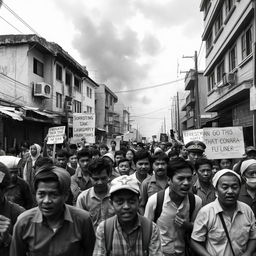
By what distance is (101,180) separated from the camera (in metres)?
3.79

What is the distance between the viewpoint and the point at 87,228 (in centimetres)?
249

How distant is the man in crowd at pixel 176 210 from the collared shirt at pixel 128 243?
91 centimetres

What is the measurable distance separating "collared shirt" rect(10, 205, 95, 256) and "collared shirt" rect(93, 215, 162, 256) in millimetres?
82

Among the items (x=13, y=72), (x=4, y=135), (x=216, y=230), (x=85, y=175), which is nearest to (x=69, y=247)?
(x=216, y=230)

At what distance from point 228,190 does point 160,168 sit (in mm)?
1759

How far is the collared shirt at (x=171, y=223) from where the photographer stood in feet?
11.0

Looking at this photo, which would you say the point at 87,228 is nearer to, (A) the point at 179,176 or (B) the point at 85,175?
(A) the point at 179,176

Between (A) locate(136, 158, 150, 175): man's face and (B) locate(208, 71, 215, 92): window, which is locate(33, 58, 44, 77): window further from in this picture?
(A) locate(136, 158, 150, 175): man's face

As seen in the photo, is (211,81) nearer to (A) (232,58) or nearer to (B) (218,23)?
(B) (218,23)

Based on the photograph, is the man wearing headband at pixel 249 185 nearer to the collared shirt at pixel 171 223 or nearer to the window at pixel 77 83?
the collared shirt at pixel 171 223

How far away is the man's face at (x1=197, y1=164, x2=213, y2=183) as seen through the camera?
14.8ft

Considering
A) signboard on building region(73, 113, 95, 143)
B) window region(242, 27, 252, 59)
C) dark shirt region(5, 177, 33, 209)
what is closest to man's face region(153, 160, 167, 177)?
dark shirt region(5, 177, 33, 209)

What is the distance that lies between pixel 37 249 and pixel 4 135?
1673 centimetres

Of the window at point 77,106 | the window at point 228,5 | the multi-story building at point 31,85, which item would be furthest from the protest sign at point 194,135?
the window at point 77,106
